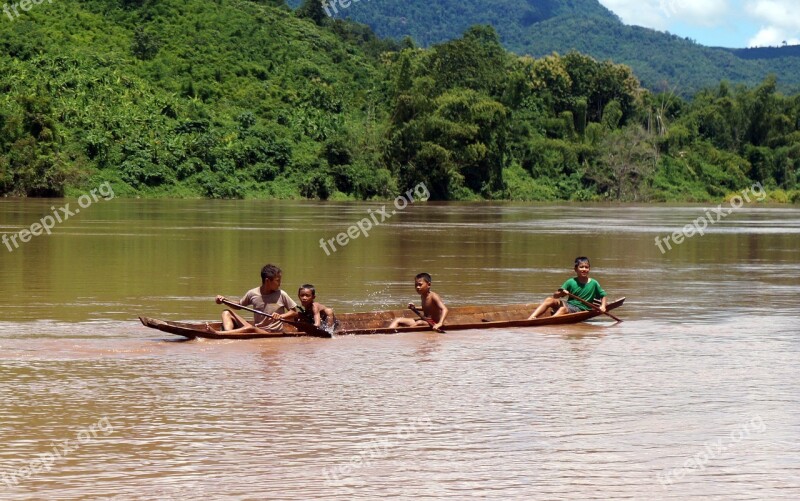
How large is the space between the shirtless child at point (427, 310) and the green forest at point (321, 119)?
170 ft

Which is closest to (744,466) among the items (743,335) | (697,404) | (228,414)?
(697,404)

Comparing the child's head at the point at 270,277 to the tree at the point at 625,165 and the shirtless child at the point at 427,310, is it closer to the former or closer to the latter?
the shirtless child at the point at 427,310

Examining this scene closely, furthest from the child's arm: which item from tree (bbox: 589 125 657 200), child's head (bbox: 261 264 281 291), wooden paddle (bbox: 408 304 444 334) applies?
tree (bbox: 589 125 657 200)

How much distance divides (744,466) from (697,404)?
7.28ft

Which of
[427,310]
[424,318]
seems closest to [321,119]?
[427,310]

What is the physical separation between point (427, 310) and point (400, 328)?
A: 0.48 meters

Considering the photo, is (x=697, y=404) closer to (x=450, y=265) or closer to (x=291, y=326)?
(x=291, y=326)

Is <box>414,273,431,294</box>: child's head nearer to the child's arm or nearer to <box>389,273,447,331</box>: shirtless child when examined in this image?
<box>389,273,447,331</box>: shirtless child

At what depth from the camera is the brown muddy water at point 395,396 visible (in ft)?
26.2

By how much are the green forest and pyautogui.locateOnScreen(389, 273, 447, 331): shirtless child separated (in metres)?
51.7

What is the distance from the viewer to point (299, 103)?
84312 millimetres

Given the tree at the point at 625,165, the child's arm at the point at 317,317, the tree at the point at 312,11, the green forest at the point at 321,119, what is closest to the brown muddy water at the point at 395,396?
the child's arm at the point at 317,317

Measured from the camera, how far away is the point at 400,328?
49.6 ft

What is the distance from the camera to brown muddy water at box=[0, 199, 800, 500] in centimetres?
799
